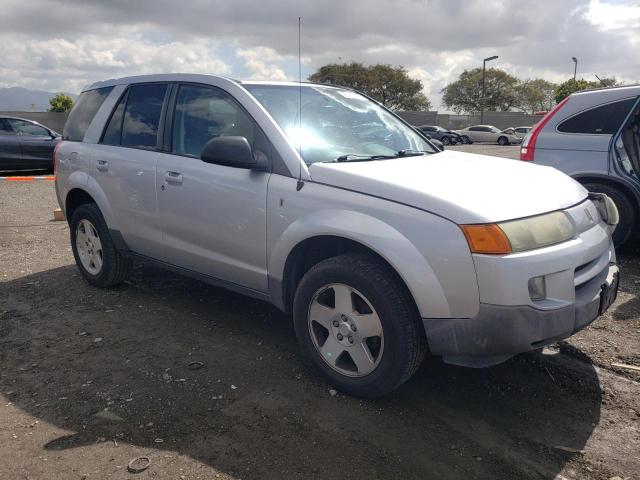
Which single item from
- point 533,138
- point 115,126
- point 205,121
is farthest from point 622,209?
point 115,126

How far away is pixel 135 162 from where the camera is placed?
4219mm

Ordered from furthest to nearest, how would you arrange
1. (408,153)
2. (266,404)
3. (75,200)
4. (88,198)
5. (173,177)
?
(75,200), (88,198), (173,177), (408,153), (266,404)

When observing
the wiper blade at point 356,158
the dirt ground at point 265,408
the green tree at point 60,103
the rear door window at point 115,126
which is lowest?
the dirt ground at point 265,408

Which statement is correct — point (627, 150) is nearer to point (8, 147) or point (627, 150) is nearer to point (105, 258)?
point (105, 258)

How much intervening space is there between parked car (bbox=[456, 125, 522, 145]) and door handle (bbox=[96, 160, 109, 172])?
37.5 m

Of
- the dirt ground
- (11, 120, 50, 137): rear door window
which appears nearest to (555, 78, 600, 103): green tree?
(11, 120, 50, 137): rear door window

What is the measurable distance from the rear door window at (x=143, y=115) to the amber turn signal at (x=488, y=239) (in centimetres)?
260

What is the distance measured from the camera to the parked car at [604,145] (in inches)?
221

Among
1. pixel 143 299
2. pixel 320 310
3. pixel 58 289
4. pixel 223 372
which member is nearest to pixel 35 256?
pixel 58 289

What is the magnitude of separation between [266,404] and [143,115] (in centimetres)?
256

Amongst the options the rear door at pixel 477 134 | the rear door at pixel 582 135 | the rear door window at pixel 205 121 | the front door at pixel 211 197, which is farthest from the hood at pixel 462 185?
the rear door at pixel 477 134

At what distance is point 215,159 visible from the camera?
3.29 meters

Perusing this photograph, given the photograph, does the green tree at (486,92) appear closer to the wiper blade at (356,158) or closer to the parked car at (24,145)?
the parked car at (24,145)

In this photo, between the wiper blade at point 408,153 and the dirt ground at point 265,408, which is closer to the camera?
the dirt ground at point 265,408
